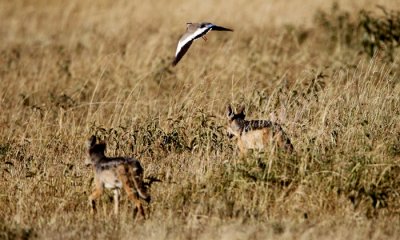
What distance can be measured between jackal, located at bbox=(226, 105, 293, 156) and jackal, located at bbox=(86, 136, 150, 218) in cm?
122

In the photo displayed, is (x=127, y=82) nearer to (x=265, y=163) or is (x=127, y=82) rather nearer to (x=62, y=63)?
(x=62, y=63)

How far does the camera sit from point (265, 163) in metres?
7.51

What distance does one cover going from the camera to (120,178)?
6973 mm

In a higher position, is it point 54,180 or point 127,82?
point 127,82

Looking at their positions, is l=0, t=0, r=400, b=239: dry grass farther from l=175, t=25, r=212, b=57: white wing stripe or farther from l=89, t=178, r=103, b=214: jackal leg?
l=175, t=25, r=212, b=57: white wing stripe

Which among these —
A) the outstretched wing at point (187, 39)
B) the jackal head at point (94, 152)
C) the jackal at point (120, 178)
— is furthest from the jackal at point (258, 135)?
the jackal head at point (94, 152)

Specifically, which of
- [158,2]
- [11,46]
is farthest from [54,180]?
[158,2]

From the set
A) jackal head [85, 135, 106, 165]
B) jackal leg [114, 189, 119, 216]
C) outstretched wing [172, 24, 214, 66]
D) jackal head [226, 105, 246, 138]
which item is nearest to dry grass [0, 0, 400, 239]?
jackal leg [114, 189, 119, 216]

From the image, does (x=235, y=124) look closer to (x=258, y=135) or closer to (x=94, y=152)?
(x=258, y=135)

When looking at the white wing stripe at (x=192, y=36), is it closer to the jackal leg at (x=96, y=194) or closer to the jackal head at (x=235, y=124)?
the jackal head at (x=235, y=124)

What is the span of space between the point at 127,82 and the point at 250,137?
5.32 m

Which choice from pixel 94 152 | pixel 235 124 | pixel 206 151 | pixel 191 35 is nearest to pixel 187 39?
pixel 191 35

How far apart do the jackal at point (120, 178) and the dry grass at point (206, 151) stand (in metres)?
0.18

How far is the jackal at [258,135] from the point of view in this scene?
771 cm
